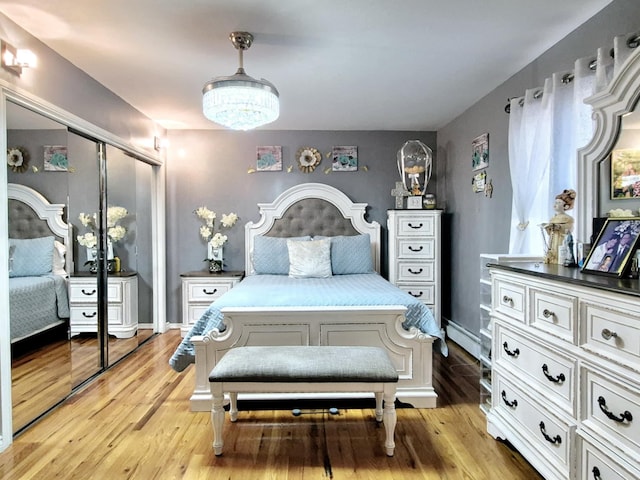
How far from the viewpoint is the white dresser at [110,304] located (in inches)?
115

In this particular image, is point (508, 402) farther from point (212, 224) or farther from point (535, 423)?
point (212, 224)

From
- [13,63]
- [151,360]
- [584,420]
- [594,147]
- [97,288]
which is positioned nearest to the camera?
[584,420]

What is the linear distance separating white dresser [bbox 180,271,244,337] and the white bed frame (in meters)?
1.67

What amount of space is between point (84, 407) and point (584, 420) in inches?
113

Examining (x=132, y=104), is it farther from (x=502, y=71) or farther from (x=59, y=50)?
(x=502, y=71)

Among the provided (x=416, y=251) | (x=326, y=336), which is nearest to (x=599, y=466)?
(x=326, y=336)

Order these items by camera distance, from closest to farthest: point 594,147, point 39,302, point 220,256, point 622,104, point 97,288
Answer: point 622,104 < point 594,147 < point 39,302 < point 97,288 < point 220,256

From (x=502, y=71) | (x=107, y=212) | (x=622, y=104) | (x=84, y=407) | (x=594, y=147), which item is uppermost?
(x=502, y=71)

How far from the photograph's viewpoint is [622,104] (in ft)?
5.78

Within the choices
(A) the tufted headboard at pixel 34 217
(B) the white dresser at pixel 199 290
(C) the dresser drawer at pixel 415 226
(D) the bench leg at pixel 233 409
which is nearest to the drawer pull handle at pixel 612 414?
(D) the bench leg at pixel 233 409

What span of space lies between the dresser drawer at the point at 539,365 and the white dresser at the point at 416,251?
1.98 metres

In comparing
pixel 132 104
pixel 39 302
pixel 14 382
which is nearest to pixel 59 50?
pixel 132 104

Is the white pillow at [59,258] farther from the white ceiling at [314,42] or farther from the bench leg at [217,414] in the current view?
the bench leg at [217,414]

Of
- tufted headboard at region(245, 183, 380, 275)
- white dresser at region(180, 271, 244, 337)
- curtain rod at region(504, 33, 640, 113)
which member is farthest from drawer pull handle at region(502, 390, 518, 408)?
white dresser at region(180, 271, 244, 337)
